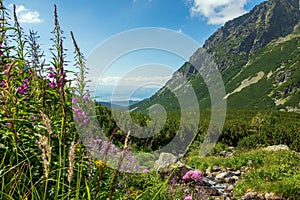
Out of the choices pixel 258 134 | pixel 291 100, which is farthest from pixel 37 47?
pixel 291 100

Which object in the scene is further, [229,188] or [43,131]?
[229,188]

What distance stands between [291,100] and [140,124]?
10764 cm

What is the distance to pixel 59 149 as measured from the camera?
129cm

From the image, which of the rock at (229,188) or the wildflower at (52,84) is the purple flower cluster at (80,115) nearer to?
the wildflower at (52,84)

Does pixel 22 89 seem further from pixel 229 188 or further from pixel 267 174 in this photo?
pixel 267 174

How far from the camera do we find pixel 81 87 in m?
3.91

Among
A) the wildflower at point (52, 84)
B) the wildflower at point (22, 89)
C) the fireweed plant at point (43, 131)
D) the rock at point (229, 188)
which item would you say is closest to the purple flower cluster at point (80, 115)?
the fireweed plant at point (43, 131)

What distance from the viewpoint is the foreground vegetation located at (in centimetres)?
128

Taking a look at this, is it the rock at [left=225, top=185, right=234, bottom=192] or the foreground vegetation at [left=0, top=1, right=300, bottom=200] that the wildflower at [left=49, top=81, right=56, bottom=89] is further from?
the rock at [left=225, top=185, right=234, bottom=192]

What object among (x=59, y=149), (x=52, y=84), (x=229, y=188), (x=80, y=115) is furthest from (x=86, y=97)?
(x=229, y=188)

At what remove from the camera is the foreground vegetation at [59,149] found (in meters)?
1.28

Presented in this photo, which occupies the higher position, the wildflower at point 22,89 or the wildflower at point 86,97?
the wildflower at point 86,97

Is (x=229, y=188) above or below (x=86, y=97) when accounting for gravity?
below

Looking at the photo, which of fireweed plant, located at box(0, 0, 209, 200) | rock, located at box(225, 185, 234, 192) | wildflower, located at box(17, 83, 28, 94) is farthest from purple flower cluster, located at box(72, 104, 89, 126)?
rock, located at box(225, 185, 234, 192)
